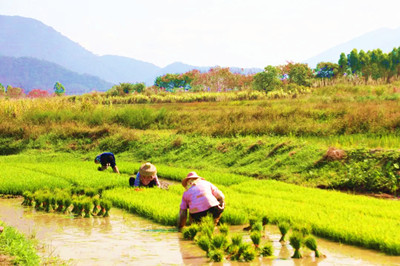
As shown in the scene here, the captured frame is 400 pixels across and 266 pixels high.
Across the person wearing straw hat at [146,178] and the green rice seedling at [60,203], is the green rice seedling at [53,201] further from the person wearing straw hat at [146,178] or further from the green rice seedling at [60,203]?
the person wearing straw hat at [146,178]

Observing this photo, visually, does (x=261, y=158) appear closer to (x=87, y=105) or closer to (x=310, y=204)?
(x=310, y=204)

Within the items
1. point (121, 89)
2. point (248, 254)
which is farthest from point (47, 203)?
point (121, 89)

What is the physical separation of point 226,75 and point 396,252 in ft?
197

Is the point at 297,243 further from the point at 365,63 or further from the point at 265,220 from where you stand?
the point at 365,63

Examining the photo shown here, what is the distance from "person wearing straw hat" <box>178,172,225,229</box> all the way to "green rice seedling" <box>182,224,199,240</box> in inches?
17.5

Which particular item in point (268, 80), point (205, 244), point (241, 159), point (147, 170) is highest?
point (268, 80)

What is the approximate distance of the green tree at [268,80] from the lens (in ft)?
136

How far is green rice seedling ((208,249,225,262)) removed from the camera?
5172 mm

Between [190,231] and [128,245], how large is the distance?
86cm

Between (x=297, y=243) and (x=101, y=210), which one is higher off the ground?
(x=297, y=243)

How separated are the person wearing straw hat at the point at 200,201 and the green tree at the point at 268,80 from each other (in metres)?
35.1

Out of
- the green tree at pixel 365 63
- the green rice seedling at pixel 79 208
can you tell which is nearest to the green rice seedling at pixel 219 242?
the green rice seedling at pixel 79 208

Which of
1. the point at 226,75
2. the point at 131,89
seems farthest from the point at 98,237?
the point at 226,75

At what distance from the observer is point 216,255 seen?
522 cm
